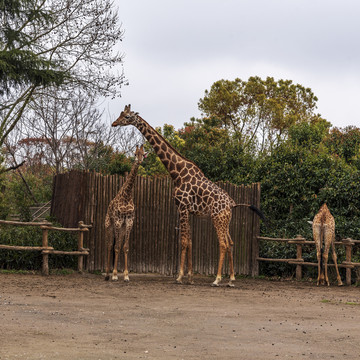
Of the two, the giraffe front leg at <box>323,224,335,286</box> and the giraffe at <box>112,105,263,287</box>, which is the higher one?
the giraffe at <box>112,105,263,287</box>

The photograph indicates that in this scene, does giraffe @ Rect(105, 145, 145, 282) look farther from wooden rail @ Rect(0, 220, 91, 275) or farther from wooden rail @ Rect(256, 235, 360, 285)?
wooden rail @ Rect(256, 235, 360, 285)

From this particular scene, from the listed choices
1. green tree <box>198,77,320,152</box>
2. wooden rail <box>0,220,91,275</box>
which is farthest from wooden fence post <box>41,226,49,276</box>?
green tree <box>198,77,320,152</box>

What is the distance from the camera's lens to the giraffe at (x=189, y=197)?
37.4ft

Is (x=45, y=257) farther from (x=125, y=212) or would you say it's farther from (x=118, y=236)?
(x=125, y=212)

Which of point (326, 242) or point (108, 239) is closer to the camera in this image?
point (108, 239)

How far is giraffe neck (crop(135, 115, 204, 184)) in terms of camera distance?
11.7 meters

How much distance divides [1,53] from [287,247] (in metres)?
8.45

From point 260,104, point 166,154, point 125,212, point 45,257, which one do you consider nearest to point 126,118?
point 166,154

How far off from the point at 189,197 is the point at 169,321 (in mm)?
4723

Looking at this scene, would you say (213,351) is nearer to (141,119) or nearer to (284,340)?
(284,340)

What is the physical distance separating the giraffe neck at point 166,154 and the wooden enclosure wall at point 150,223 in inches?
43.7

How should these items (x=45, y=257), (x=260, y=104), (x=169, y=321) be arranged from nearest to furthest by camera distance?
1. (x=169, y=321)
2. (x=45, y=257)
3. (x=260, y=104)

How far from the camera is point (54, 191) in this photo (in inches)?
572

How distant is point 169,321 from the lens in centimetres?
691
